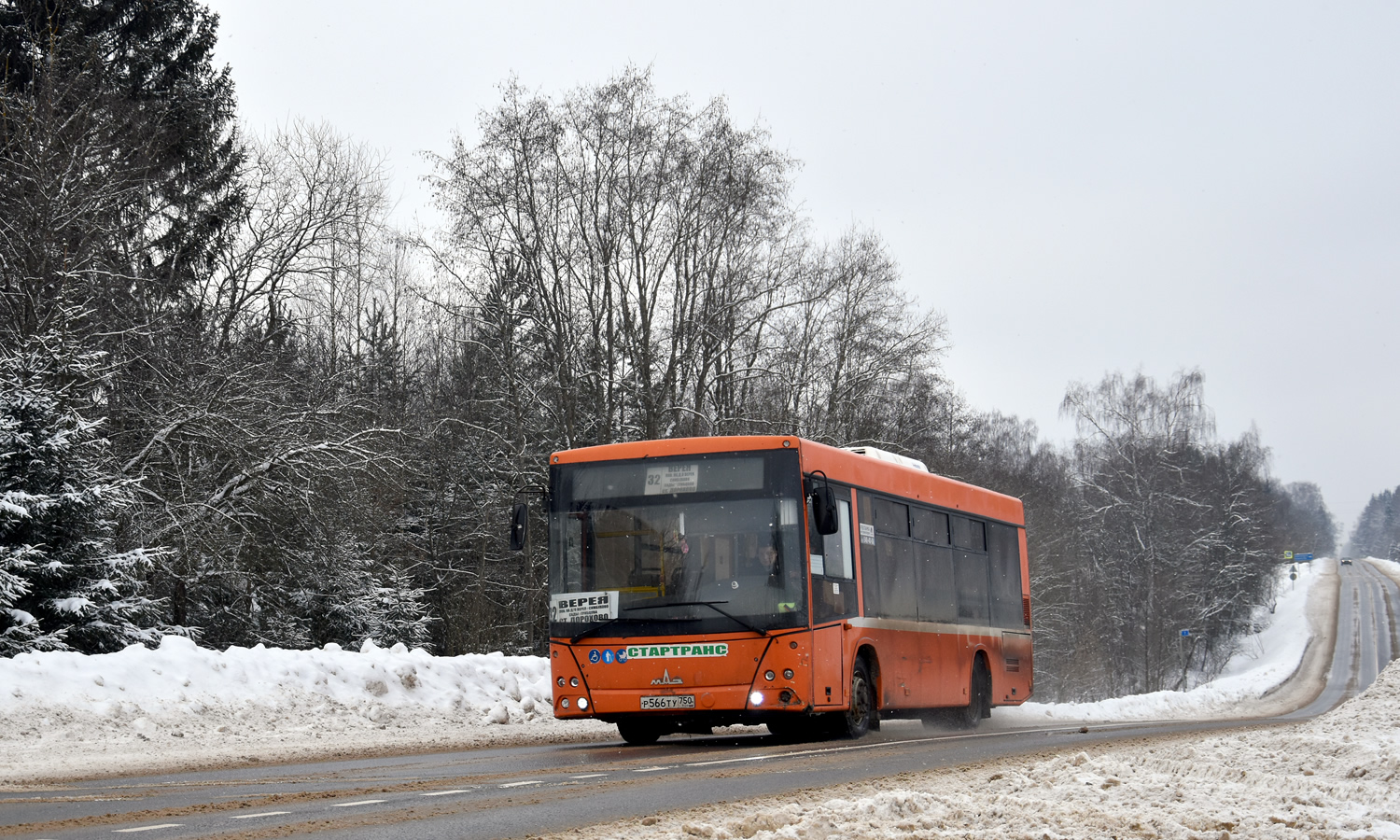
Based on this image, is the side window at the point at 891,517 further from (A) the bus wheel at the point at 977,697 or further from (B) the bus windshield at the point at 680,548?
(A) the bus wheel at the point at 977,697

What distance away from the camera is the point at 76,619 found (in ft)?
58.8

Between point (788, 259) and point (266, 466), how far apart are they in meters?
18.6

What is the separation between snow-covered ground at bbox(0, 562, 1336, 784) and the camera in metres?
12.5

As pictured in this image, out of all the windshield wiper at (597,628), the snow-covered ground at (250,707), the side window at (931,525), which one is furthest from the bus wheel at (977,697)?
the windshield wiper at (597,628)

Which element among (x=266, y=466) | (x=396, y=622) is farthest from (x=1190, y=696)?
(x=266, y=466)

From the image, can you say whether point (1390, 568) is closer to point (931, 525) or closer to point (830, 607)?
point (931, 525)

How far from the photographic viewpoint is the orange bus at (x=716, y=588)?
13.5 metres

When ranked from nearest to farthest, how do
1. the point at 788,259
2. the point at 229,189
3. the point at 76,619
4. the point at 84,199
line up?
the point at 76,619 → the point at 84,199 → the point at 229,189 → the point at 788,259

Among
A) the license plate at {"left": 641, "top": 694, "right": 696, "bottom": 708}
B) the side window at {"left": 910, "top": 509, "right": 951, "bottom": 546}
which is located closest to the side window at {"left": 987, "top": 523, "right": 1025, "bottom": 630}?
the side window at {"left": 910, "top": 509, "right": 951, "bottom": 546}

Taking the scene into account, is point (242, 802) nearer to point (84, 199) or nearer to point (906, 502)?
point (906, 502)

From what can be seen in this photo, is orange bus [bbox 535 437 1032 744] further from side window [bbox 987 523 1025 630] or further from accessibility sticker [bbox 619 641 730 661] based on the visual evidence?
side window [bbox 987 523 1025 630]

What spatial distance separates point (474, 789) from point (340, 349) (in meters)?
33.8

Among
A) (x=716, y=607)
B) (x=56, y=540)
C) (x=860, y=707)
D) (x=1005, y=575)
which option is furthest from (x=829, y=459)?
(x=56, y=540)

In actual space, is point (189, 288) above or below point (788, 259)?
below
